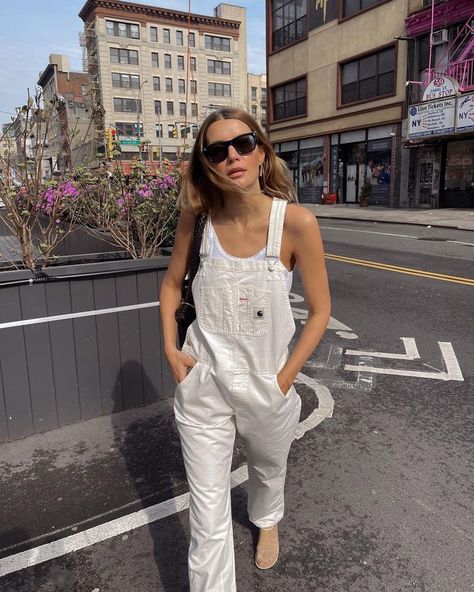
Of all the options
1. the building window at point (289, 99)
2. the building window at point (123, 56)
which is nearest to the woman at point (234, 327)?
the building window at point (289, 99)

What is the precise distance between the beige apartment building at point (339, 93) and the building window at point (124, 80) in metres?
36.0

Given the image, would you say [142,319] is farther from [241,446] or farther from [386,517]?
[386,517]

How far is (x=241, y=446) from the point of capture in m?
3.20

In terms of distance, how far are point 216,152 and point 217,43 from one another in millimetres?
75942

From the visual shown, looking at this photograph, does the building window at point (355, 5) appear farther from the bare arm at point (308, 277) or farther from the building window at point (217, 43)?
the building window at point (217, 43)

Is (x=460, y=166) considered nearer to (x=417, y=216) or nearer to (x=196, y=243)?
(x=417, y=216)

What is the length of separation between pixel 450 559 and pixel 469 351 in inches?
119

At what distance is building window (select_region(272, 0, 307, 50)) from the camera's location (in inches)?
1121

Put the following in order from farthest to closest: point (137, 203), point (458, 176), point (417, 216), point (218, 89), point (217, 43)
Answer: point (217, 43) → point (218, 89) → point (458, 176) → point (417, 216) → point (137, 203)

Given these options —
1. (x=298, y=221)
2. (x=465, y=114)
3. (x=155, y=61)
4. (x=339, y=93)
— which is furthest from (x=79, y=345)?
(x=155, y=61)

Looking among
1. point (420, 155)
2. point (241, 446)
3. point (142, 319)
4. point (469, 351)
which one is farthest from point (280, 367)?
point (420, 155)

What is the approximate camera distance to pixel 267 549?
7.27 ft

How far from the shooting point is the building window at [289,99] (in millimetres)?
29359

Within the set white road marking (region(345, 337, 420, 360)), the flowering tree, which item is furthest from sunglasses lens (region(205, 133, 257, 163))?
white road marking (region(345, 337, 420, 360))
